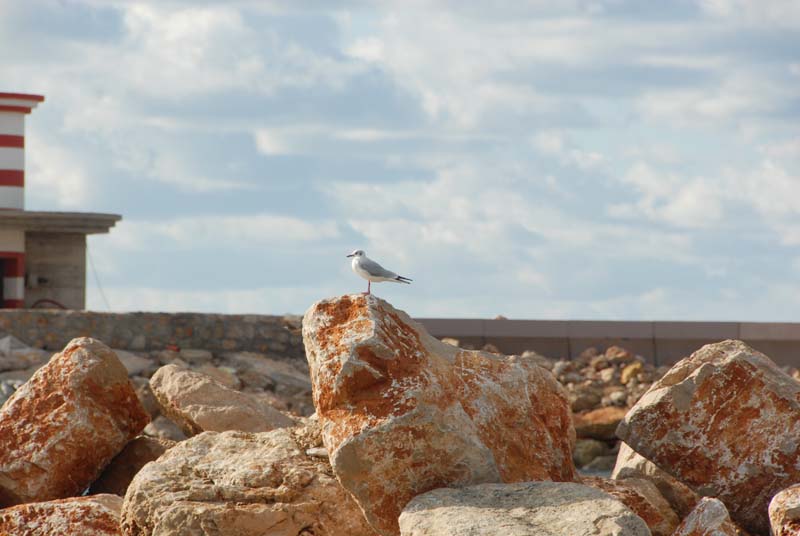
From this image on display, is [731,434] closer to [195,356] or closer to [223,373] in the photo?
[223,373]

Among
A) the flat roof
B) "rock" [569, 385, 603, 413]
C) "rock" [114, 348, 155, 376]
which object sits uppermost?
the flat roof

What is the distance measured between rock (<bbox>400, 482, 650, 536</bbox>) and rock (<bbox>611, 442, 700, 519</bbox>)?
1489mm

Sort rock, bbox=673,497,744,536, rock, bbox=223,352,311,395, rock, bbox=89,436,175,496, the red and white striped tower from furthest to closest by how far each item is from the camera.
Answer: the red and white striped tower, rock, bbox=223,352,311,395, rock, bbox=89,436,175,496, rock, bbox=673,497,744,536

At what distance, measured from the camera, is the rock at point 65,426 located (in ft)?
27.2

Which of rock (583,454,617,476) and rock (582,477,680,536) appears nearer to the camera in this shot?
rock (582,477,680,536)

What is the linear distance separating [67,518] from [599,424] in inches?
441

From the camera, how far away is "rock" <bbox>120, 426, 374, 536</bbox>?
260 inches

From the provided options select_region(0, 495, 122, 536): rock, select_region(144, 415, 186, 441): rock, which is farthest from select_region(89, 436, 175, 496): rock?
select_region(144, 415, 186, 441): rock

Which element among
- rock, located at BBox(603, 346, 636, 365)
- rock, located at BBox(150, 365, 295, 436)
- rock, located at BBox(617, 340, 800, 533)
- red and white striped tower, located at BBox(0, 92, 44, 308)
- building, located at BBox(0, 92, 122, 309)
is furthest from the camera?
red and white striped tower, located at BBox(0, 92, 44, 308)

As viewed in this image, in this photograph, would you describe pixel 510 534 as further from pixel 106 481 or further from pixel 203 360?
pixel 203 360

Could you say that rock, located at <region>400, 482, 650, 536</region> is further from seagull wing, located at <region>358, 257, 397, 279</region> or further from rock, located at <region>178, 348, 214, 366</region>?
rock, located at <region>178, 348, 214, 366</region>

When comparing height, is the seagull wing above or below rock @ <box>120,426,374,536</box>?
above

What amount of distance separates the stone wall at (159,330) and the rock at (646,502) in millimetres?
9797

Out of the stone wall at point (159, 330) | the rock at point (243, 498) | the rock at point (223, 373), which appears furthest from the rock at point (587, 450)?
the rock at point (243, 498)
